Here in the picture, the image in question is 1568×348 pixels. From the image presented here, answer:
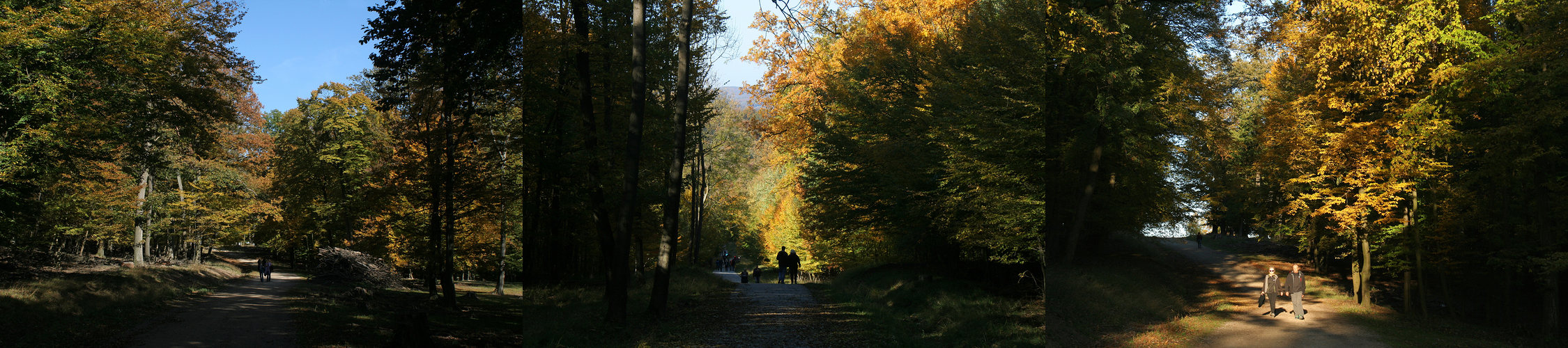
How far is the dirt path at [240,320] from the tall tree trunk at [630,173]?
3.10 m

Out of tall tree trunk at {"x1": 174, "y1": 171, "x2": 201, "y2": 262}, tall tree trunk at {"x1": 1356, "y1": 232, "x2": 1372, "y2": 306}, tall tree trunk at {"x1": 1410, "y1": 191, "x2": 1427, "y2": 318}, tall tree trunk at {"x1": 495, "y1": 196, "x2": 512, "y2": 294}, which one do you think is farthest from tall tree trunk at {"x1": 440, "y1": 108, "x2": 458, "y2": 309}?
tall tree trunk at {"x1": 174, "y1": 171, "x2": 201, "y2": 262}

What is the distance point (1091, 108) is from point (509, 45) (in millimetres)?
3656

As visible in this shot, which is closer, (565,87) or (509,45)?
(509,45)

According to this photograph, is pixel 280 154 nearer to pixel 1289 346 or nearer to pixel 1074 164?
pixel 1074 164

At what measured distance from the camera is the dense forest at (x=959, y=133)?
3471mm

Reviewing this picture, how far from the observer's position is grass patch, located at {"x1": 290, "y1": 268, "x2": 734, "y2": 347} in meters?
3.27

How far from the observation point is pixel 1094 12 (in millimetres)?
3814

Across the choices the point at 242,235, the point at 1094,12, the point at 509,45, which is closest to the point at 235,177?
the point at 242,235

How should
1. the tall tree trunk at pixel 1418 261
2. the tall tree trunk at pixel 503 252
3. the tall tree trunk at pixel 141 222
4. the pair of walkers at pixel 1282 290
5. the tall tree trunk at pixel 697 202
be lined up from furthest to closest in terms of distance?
1. the tall tree trunk at pixel 697 202
2. the tall tree trunk at pixel 141 222
3. the tall tree trunk at pixel 1418 261
4. the tall tree trunk at pixel 503 252
5. the pair of walkers at pixel 1282 290

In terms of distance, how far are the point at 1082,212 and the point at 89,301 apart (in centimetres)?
829

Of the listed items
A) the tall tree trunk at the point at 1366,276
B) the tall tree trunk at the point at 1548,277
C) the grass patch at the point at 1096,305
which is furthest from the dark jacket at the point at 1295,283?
the tall tree trunk at the point at 1548,277

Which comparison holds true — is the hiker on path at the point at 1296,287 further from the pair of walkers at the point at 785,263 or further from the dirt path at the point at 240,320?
the pair of walkers at the point at 785,263

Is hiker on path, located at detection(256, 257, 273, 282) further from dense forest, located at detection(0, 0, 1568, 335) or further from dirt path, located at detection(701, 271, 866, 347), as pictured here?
dirt path, located at detection(701, 271, 866, 347)

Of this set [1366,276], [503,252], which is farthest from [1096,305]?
[503,252]
